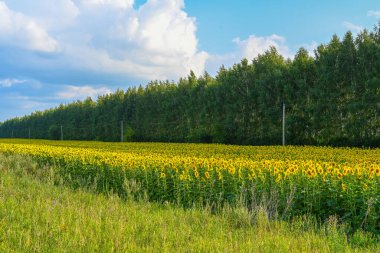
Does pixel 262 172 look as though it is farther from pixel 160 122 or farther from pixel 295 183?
pixel 160 122

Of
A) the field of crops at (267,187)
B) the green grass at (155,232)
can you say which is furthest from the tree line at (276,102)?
the green grass at (155,232)

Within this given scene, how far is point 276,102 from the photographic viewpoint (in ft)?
101

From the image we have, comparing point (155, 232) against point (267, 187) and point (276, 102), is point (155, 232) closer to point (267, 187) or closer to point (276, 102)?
point (267, 187)

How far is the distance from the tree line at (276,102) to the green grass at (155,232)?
20.1 m

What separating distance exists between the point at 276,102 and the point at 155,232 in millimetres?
26160

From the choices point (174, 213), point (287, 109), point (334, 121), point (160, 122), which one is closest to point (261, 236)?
point (174, 213)

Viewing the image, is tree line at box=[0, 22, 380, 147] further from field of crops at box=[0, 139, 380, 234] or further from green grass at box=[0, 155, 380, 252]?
green grass at box=[0, 155, 380, 252]

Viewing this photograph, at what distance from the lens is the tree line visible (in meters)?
25.1

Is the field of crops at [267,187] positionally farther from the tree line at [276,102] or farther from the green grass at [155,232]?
the tree line at [276,102]

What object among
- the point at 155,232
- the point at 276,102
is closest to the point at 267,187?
the point at 155,232

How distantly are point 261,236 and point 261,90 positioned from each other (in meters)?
26.8

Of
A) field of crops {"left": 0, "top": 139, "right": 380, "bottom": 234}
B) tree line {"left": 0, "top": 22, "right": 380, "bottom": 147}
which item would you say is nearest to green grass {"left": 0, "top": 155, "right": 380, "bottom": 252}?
field of crops {"left": 0, "top": 139, "right": 380, "bottom": 234}

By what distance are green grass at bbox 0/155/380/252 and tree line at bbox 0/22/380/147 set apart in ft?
66.0

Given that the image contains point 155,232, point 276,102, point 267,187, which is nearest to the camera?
point 155,232
